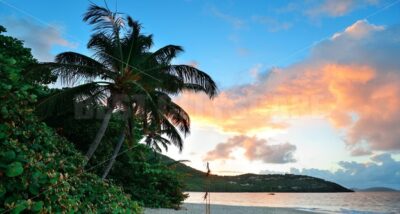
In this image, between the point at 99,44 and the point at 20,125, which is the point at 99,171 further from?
the point at 20,125

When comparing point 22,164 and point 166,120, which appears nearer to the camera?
point 22,164

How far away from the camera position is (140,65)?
14266 millimetres

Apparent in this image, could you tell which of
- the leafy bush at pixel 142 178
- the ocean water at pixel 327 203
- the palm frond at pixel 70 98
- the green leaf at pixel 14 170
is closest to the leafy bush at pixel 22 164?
the green leaf at pixel 14 170

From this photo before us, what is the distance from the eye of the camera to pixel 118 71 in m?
13.6

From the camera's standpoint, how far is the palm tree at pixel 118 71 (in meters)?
12.7

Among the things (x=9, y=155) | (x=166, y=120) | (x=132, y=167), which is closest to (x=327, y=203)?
(x=132, y=167)

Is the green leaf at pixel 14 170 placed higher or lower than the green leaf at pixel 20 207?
higher

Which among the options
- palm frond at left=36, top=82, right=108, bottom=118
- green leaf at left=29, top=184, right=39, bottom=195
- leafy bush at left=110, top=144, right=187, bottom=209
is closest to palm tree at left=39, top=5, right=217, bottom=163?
palm frond at left=36, top=82, right=108, bottom=118

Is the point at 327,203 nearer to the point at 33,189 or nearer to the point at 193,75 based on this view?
the point at 193,75

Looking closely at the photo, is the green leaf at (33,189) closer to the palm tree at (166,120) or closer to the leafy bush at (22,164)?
the leafy bush at (22,164)

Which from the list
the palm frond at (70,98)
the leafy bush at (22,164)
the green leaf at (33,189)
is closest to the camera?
the leafy bush at (22,164)

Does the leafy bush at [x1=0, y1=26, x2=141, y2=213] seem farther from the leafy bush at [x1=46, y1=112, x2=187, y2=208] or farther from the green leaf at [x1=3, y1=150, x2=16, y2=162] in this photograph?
the leafy bush at [x1=46, y1=112, x2=187, y2=208]

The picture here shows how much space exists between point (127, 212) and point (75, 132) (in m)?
8.75

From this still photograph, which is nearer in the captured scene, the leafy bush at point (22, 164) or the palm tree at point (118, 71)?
the leafy bush at point (22, 164)
